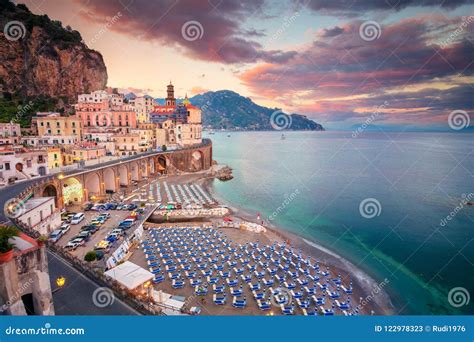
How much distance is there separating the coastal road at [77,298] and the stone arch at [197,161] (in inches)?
1195

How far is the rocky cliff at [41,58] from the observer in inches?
1126

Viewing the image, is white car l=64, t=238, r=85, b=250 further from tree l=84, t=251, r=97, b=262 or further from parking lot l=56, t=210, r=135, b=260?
tree l=84, t=251, r=97, b=262

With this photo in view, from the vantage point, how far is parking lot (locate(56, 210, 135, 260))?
482 inches

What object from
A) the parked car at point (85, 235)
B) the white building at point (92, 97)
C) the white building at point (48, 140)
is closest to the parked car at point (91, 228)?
the parked car at point (85, 235)

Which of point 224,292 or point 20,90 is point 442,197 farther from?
point 20,90

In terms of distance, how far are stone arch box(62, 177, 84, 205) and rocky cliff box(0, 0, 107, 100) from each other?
1955cm

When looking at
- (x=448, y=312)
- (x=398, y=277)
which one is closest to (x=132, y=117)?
(x=398, y=277)

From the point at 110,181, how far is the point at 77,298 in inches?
780

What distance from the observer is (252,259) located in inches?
520

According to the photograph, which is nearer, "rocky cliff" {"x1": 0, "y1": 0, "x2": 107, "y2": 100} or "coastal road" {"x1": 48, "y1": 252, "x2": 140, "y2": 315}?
"coastal road" {"x1": 48, "y1": 252, "x2": 140, "y2": 315}

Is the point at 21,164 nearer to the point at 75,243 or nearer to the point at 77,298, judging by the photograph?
the point at 75,243

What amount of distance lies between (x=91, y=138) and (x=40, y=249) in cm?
2762

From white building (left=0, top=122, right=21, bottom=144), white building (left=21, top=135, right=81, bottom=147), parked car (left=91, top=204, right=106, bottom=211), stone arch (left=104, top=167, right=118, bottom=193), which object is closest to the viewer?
parked car (left=91, top=204, right=106, bottom=211)

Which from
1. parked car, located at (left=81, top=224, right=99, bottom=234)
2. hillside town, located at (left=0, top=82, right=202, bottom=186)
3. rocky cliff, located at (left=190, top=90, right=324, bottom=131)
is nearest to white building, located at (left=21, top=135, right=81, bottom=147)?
hillside town, located at (left=0, top=82, right=202, bottom=186)
